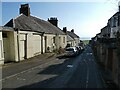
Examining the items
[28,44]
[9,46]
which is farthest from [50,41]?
[9,46]

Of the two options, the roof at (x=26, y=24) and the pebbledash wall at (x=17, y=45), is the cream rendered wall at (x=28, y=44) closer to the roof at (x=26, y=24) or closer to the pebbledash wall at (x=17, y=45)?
the pebbledash wall at (x=17, y=45)

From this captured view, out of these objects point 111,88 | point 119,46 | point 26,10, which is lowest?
point 111,88

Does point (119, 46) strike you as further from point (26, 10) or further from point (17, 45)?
point (26, 10)

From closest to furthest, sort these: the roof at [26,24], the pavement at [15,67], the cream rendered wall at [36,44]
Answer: the pavement at [15,67]
the roof at [26,24]
the cream rendered wall at [36,44]

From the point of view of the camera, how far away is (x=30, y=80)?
14906 millimetres

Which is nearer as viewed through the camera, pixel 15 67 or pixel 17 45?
pixel 15 67

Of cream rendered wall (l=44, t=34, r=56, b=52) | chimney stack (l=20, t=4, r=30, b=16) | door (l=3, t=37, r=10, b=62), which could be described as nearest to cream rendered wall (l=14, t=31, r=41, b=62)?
door (l=3, t=37, r=10, b=62)

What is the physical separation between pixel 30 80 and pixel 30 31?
1802 cm

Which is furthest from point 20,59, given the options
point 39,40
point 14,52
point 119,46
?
point 119,46

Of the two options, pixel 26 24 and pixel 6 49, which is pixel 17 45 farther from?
pixel 26 24

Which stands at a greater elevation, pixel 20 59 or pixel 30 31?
pixel 30 31

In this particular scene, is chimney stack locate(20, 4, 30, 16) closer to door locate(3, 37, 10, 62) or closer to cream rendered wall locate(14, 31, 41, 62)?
cream rendered wall locate(14, 31, 41, 62)

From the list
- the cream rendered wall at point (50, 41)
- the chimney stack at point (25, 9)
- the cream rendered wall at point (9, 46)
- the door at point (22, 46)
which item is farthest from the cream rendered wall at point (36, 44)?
the cream rendered wall at point (9, 46)

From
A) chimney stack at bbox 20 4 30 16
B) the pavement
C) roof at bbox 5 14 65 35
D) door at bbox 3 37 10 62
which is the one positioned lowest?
the pavement
